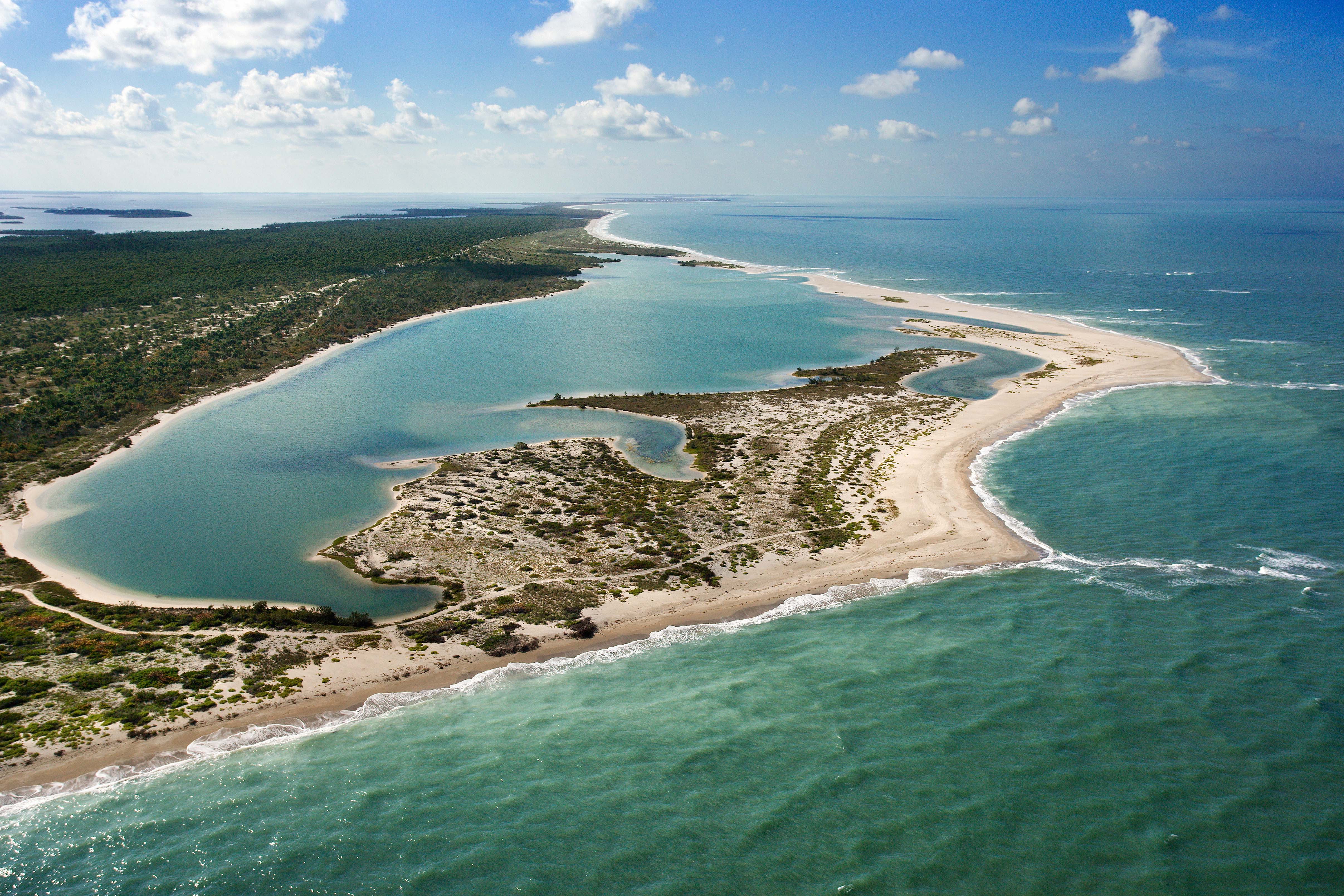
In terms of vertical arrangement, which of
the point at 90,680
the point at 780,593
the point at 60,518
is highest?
the point at 60,518

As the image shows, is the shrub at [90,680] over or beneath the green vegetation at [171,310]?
beneath

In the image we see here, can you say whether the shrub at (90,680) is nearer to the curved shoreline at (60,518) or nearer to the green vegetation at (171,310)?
the curved shoreline at (60,518)

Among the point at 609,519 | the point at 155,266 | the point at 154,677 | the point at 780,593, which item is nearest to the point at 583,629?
the point at 780,593

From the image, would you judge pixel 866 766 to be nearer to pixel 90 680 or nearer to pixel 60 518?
pixel 90 680

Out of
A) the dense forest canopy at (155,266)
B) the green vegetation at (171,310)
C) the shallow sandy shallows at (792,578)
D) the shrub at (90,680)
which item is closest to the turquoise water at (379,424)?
the shallow sandy shallows at (792,578)

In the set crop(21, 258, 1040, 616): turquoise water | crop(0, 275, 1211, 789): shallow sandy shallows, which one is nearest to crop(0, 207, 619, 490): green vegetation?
crop(21, 258, 1040, 616): turquoise water

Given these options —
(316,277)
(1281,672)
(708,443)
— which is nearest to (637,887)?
(1281,672)
